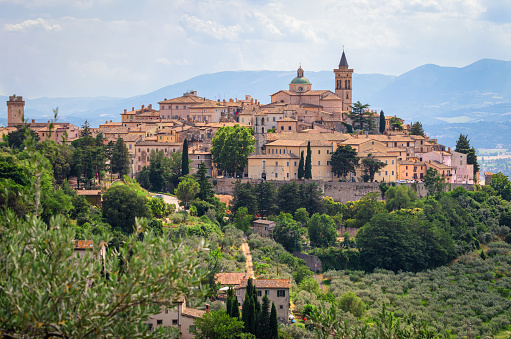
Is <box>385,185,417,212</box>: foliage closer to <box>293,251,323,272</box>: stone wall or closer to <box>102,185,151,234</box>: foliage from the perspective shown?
<box>293,251,323,272</box>: stone wall

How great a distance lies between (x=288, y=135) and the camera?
211ft

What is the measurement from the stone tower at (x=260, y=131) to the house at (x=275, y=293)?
27000 mm

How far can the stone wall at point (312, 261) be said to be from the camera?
51938 millimetres

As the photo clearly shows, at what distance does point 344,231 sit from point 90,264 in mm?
43755

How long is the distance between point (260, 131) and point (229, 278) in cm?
2746

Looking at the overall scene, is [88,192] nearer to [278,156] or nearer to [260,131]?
[278,156]

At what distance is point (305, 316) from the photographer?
121ft

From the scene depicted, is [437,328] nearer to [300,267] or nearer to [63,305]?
[300,267]

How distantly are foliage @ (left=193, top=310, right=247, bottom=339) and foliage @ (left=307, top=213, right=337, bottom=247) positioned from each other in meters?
25.0

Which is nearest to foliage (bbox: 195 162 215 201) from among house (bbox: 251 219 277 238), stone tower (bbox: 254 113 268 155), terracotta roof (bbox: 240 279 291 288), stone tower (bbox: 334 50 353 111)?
house (bbox: 251 219 277 238)

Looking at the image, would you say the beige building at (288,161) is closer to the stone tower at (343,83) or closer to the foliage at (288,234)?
the foliage at (288,234)

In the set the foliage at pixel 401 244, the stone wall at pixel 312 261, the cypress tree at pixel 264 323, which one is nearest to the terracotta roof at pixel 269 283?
the cypress tree at pixel 264 323

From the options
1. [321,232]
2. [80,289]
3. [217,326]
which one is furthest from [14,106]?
[80,289]

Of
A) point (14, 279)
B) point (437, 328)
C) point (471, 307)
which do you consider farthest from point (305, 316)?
point (14, 279)
